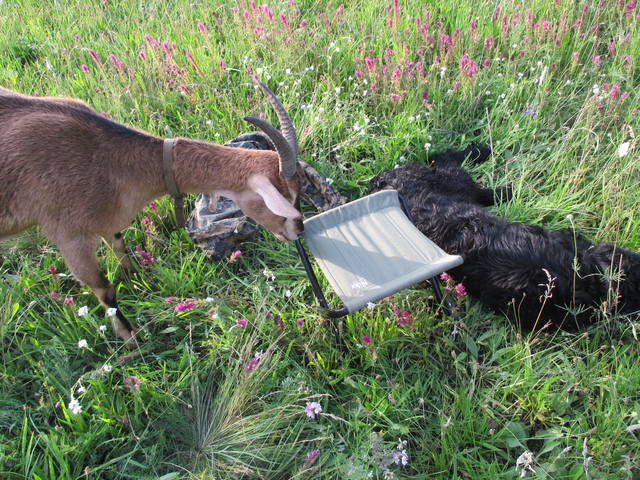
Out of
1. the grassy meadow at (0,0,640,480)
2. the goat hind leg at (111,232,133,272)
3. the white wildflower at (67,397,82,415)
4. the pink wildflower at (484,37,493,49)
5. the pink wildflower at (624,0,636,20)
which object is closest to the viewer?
the white wildflower at (67,397,82,415)

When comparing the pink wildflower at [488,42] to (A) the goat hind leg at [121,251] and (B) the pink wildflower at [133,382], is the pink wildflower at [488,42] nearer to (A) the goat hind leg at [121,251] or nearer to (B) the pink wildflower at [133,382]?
(A) the goat hind leg at [121,251]

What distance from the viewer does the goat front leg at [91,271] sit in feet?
7.99

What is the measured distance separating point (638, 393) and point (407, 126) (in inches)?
104

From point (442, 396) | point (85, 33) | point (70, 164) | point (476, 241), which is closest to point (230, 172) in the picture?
point (70, 164)

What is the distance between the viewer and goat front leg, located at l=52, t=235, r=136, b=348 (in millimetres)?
2436

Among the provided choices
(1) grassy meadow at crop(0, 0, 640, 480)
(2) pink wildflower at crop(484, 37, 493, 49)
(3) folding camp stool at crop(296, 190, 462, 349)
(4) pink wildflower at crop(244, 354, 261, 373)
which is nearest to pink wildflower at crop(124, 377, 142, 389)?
(1) grassy meadow at crop(0, 0, 640, 480)

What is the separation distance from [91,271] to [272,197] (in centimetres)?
115

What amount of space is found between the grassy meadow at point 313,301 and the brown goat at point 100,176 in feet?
1.17

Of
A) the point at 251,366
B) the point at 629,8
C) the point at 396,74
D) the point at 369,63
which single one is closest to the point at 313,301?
the point at 251,366

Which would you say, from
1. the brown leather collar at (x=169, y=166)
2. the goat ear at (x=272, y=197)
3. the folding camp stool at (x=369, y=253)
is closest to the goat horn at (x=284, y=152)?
the goat ear at (x=272, y=197)

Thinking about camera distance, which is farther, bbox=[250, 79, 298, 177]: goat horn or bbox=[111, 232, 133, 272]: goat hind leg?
bbox=[111, 232, 133, 272]: goat hind leg

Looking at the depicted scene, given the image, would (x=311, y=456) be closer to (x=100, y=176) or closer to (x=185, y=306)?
(x=185, y=306)

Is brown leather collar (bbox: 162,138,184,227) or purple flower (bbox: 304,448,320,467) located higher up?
brown leather collar (bbox: 162,138,184,227)

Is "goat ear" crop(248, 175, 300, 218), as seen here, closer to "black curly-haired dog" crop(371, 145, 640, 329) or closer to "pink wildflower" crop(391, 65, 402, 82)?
"black curly-haired dog" crop(371, 145, 640, 329)
